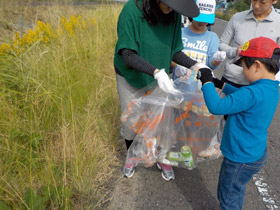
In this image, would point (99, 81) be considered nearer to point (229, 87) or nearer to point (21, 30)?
point (21, 30)

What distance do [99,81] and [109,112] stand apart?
53 cm

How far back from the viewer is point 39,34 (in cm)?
232

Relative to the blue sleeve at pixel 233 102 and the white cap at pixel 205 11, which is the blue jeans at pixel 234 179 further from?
the white cap at pixel 205 11

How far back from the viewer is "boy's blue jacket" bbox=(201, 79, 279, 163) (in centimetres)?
111

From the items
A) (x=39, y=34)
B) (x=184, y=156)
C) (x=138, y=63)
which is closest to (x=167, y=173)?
(x=184, y=156)

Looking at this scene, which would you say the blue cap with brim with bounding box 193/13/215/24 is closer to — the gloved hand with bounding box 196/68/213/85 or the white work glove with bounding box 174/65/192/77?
the white work glove with bounding box 174/65/192/77

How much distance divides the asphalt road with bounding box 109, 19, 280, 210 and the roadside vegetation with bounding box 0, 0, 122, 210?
20 cm

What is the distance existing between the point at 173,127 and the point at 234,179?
56cm

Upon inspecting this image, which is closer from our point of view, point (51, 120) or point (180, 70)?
point (51, 120)

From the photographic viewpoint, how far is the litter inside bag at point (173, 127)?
158 centimetres

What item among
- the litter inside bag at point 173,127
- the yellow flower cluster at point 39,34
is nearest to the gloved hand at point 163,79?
the litter inside bag at point 173,127

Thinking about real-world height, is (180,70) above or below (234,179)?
above

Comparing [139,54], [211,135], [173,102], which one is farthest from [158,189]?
[139,54]

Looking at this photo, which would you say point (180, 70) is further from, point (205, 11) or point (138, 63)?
point (138, 63)
